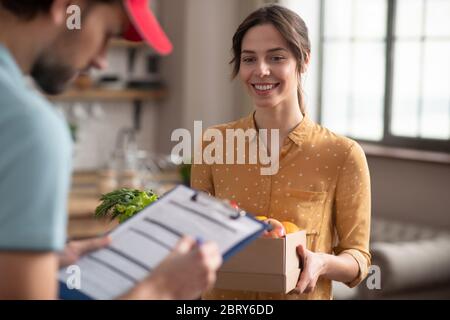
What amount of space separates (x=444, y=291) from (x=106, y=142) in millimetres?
3174

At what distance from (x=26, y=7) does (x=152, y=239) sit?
1.46 ft

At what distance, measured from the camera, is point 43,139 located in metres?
1.09

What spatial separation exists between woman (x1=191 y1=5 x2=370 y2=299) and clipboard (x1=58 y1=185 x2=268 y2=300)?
27.0 inches

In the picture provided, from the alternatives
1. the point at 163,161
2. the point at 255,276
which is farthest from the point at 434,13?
the point at 255,276

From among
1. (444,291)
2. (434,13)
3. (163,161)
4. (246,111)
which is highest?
(434,13)

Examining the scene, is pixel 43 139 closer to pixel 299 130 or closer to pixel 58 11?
pixel 58 11

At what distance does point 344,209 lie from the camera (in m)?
2.13

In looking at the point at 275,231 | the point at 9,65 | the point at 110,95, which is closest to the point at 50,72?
the point at 9,65

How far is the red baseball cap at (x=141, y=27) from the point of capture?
123cm

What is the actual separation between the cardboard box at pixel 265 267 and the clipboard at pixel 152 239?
470mm

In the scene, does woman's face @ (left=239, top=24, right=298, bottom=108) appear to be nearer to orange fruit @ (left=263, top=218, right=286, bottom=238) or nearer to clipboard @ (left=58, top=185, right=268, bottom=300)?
orange fruit @ (left=263, top=218, right=286, bottom=238)

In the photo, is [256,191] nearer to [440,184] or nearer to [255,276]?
[255,276]

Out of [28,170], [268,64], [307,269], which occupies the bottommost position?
[307,269]

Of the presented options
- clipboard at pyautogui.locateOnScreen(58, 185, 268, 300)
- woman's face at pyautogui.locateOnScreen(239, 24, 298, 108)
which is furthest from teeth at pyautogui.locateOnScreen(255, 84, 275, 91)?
clipboard at pyautogui.locateOnScreen(58, 185, 268, 300)
